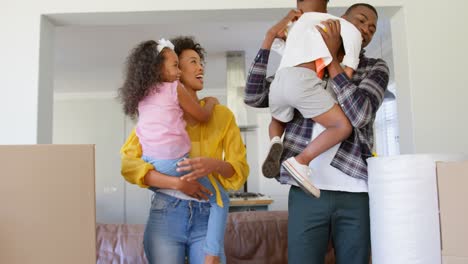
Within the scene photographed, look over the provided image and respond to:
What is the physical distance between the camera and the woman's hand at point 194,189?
1261mm

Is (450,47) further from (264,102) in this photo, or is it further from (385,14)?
(264,102)

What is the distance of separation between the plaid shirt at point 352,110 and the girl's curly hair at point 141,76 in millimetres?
313

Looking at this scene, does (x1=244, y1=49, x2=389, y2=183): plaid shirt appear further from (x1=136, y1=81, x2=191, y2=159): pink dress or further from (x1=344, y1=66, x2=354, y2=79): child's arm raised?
(x1=136, y1=81, x2=191, y2=159): pink dress

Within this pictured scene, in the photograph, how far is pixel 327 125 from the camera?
117 centimetres

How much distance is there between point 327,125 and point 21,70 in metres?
1.85

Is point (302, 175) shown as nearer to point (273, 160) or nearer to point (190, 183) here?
point (273, 160)

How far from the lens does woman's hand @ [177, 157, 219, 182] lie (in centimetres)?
125

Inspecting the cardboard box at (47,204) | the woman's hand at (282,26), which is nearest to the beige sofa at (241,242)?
the woman's hand at (282,26)

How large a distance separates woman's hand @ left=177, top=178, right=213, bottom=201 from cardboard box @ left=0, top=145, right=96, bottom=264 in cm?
36

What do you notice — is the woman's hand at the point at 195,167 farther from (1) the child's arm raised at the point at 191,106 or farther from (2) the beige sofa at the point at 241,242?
(2) the beige sofa at the point at 241,242

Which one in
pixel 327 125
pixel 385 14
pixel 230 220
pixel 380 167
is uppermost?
pixel 385 14

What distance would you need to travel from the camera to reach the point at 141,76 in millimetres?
1381

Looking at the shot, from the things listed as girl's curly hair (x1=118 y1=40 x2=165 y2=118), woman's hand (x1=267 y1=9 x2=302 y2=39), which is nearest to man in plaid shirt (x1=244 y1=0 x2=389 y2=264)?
woman's hand (x1=267 y1=9 x2=302 y2=39)

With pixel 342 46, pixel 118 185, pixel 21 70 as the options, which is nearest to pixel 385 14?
pixel 342 46
